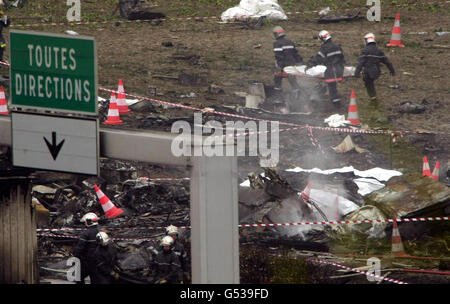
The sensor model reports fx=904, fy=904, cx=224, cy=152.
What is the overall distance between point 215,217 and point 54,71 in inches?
Answer: 86.4

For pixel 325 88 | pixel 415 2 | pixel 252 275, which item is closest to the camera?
pixel 252 275

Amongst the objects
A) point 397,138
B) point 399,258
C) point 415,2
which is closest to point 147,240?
point 399,258

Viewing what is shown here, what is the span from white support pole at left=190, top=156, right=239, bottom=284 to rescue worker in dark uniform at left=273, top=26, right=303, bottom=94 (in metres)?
12.3

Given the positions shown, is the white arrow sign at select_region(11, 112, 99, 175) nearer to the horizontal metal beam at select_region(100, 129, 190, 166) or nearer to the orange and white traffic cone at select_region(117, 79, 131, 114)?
the horizontal metal beam at select_region(100, 129, 190, 166)

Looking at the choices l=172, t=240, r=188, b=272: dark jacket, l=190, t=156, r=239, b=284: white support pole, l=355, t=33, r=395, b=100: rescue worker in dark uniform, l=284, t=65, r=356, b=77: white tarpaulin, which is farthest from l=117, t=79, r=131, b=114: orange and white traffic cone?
l=190, t=156, r=239, b=284: white support pole

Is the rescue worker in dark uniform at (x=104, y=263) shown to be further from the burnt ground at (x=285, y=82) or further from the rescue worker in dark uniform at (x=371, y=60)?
the rescue worker in dark uniform at (x=371, y=60)

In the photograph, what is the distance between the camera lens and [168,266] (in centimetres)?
1169

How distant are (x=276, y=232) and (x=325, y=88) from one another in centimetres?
803

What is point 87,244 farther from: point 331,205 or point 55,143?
point 331,205

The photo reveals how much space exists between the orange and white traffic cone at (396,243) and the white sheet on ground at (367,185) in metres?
2.40

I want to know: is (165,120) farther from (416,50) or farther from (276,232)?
(416,50)

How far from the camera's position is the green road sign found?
8711 millimetres

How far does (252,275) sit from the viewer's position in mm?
11906

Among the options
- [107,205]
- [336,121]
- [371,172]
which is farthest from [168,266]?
[336,121]
